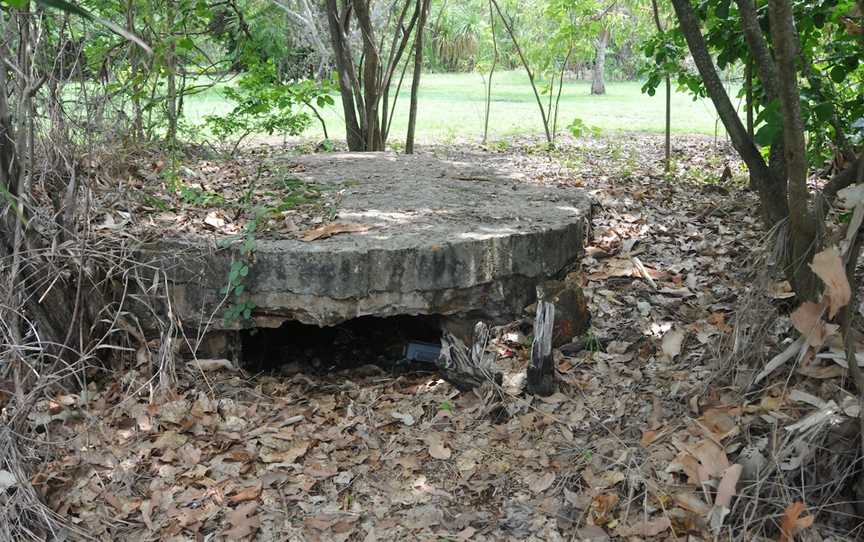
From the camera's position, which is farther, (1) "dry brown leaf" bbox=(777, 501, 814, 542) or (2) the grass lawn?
(2) the grass lawn

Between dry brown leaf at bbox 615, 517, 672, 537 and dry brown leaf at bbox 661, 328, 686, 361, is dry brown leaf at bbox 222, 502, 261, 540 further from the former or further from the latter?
dry brown leaf at bbox 661, 328, 686, 361

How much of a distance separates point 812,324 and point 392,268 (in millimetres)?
1861

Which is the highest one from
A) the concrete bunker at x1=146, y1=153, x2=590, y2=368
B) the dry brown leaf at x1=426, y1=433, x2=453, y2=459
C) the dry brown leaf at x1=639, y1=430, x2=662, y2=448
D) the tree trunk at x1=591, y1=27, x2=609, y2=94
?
the tree trunk at x1=591, y1=27, x2=609, y2=94

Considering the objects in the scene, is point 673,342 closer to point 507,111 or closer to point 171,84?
point 171,84

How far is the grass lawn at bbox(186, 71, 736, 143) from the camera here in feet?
38.9

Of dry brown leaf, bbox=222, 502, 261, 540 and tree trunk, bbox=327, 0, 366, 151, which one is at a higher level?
tree trunk, bbox=327, 0, 366, 151

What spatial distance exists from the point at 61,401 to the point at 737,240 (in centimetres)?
413

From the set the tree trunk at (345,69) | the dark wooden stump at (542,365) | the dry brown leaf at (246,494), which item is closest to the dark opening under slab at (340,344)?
the dark wooden stump at (542,365)

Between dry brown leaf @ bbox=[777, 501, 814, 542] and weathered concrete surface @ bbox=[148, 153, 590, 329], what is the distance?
181 cm

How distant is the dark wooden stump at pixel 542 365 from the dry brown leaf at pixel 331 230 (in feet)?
3.58

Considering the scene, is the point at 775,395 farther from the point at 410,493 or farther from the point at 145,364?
the point at 145,364

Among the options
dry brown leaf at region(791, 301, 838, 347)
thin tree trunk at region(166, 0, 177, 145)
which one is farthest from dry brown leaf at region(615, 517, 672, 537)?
thin tree trunk at region(166, 0, 177, 145)

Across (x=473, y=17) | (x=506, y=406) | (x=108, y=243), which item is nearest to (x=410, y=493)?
(x=506, y=406)

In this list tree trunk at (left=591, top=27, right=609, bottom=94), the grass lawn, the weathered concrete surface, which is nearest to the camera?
the weathered concrete surface
